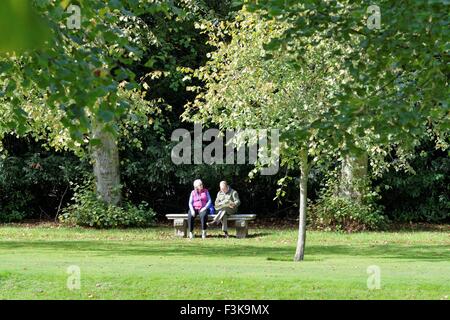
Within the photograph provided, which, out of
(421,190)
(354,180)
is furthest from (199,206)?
(421,190)

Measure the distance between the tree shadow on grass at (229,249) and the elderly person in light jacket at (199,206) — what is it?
943mm

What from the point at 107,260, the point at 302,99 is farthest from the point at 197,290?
the point at 302,99

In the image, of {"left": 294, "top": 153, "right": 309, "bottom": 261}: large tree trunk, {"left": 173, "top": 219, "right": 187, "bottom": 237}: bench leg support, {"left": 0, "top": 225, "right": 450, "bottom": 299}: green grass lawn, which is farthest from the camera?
{"left": 173, "top": 219, "right": 187, "bottom": 237}: bench leg support

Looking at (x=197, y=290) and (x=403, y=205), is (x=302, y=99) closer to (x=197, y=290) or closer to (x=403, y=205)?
(x=197, y=290)

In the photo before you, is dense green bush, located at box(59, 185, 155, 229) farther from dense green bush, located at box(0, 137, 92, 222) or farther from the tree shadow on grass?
the tree shadow on grass

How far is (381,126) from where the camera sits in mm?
6219

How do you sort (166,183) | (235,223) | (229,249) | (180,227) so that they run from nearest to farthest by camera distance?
(229,249) < (235,223) < (180,227) < (166,183)

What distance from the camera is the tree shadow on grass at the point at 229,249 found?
1330 cm

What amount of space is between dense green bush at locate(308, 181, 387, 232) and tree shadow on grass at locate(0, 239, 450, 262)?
13.1 ft

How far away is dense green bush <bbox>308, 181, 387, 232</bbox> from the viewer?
20000mm

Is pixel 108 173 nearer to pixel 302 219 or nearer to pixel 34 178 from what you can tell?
pixel 34 178

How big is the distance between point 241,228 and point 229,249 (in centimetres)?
324

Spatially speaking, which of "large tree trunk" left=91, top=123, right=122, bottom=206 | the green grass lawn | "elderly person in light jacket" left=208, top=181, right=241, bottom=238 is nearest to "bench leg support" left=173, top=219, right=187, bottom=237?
the green grass lawn

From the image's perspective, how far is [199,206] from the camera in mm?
17703
